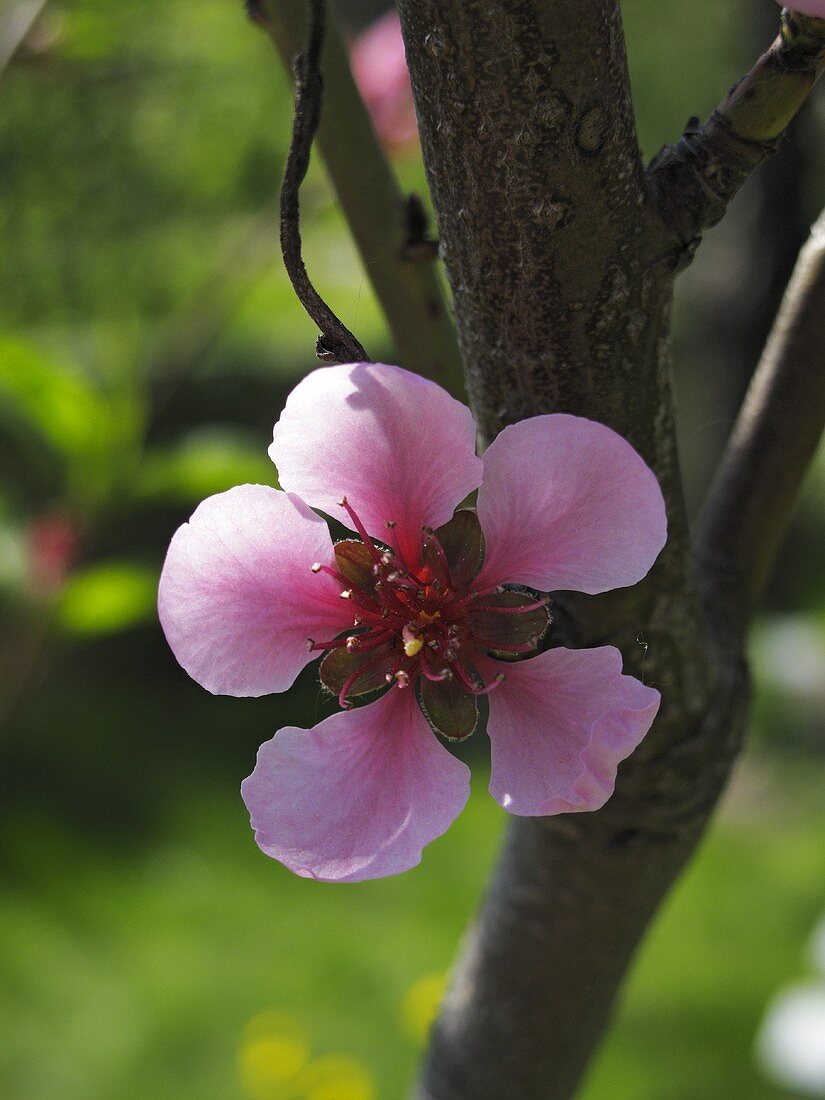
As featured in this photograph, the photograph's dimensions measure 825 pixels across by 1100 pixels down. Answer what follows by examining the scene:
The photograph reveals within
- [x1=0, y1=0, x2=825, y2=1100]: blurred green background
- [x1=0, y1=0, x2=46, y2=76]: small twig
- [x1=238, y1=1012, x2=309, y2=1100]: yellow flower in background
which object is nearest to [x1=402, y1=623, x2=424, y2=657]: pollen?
[x1=0, y1=0, x2=825, y2=1100]: blurred green background

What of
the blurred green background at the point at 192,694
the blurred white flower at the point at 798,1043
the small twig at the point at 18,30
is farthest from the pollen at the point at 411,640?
the blurred white flower at the point at 798,1043

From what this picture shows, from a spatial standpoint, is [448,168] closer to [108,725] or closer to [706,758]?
[706,758]

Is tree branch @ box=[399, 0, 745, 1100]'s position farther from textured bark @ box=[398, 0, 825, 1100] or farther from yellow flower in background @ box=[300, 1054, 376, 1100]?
yellow flower in background @ box=[300, 1054, 376, 1100]

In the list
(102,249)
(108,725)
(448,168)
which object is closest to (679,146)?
(448,168)

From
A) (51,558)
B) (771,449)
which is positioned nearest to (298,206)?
(771,449)

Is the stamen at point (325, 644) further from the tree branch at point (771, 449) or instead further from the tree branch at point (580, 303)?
the tree branch at point (771, 449)
